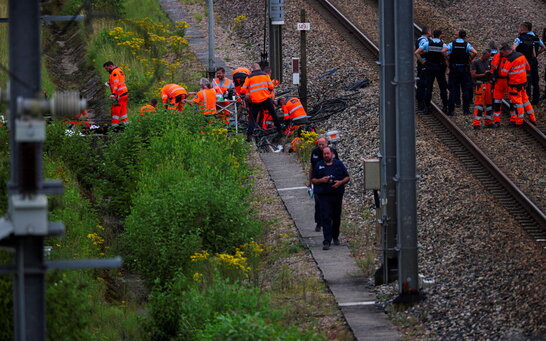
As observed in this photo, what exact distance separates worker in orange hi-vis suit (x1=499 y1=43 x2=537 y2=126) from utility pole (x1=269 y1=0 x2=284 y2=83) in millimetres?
6292

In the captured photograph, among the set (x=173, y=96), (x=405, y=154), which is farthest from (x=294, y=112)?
(x=405, y=154)

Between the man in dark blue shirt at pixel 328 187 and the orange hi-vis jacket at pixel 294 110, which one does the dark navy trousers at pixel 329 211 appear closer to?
the man in dark blue shirt at pixel 328 187

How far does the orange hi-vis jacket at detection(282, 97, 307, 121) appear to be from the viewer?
19844 millimetres

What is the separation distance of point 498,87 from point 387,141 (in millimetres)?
6449

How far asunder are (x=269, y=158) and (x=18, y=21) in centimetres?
1320

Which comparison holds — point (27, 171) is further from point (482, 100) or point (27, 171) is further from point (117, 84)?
point (117, 84)

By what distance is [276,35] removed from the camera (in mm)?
23688

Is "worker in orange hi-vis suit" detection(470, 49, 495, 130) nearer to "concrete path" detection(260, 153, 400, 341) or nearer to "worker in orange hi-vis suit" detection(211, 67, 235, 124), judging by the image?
"concrete path" detection(260, 153, 400, 341)

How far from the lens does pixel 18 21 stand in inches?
259

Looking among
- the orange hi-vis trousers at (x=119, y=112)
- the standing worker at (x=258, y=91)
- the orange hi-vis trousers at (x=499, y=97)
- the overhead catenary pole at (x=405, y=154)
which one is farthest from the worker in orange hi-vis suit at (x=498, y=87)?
the orange hi-vis trousers at (x=119, y=112)

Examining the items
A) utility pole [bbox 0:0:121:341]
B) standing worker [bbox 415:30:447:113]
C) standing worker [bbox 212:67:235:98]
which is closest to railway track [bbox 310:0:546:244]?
standing worker [bbox 415:30:447:113]

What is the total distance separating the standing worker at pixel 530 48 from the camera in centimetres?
2006

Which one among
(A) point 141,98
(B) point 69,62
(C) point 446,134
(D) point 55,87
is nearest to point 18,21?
(C) point 446,134

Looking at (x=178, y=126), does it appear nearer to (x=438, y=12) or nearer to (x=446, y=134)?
(x=446, y=134)
